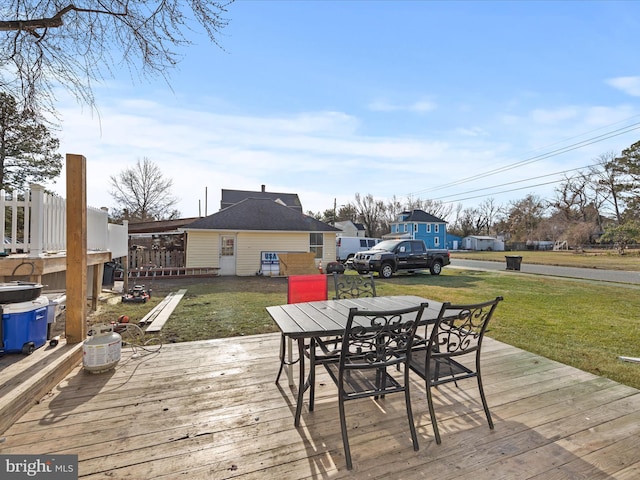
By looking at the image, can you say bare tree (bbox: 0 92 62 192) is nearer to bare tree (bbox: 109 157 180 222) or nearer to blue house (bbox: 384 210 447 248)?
bare tree (bbox: 109 157 180 222)

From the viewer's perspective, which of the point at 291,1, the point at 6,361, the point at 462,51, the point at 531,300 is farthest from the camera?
the point at 462,51

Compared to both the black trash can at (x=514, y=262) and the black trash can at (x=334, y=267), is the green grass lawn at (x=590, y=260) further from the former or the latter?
the black trash can at (x=334, y=267)

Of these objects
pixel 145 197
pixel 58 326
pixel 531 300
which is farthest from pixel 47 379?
pixel 145 197

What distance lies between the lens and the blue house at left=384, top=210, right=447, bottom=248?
34656mm

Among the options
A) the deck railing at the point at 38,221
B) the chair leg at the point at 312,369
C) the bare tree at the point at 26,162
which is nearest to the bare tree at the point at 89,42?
the deck railing at the point at 38,221

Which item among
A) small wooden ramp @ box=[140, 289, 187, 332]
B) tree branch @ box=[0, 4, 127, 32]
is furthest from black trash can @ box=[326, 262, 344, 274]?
tree branch @ box=[0, 4, 127, 32]

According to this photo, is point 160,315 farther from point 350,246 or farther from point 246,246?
point 350,246

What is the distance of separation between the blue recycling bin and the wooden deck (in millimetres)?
645

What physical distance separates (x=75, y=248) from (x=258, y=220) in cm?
1070

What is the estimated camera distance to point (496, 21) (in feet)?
22.3

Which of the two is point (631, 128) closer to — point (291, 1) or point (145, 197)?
point (291, 1)

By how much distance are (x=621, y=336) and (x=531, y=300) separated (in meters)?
3.13

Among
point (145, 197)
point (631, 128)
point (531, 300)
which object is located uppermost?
point (631, 128)

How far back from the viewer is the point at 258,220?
14094mm
